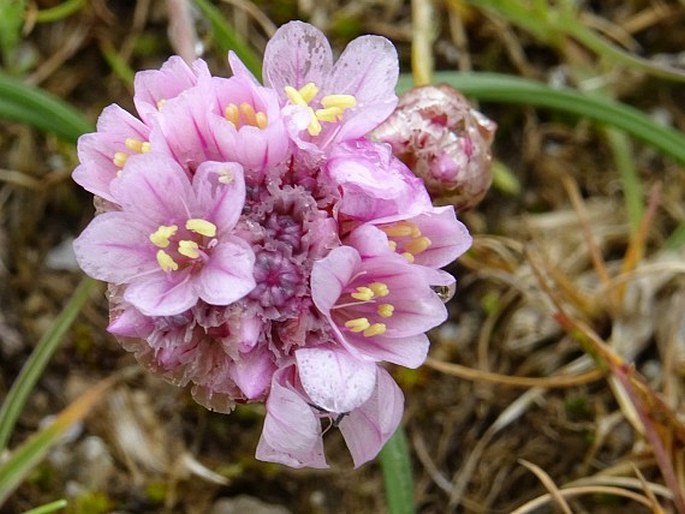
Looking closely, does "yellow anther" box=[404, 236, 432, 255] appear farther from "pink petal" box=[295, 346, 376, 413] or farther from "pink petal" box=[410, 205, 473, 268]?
"pink petal" box=[295, 346, 376, 413]

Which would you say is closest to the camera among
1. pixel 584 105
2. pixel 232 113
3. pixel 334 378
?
pixel 334 378

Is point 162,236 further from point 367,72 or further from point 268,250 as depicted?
point 367,72

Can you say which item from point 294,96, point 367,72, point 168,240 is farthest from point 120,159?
point 367,72

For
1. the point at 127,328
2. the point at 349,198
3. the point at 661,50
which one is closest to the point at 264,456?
the point at 127,328

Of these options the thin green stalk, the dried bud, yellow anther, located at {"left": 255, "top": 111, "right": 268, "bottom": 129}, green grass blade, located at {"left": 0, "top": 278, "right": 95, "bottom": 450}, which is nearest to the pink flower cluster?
yellow anther, located at {"left": 255, "top": 111, "right": 268, "bottom": 129}

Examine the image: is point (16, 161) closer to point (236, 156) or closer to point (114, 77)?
point (114, 77)

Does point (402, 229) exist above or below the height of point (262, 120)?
below
